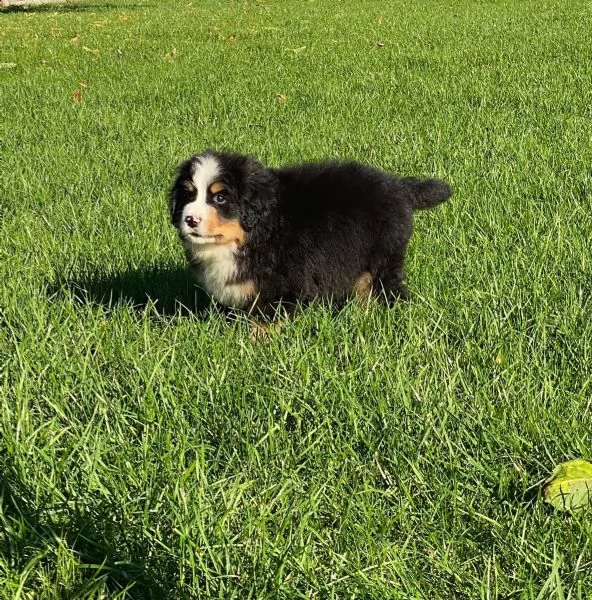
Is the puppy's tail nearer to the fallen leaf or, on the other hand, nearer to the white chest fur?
the white chest fur

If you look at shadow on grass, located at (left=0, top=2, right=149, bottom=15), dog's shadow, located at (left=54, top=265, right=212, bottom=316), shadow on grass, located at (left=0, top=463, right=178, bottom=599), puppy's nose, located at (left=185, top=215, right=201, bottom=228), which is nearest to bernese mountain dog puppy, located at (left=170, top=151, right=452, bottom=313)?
puppy's nose, located at (left=185, top=215, right=201, bottom=228)

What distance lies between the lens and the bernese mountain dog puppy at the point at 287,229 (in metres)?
3.01

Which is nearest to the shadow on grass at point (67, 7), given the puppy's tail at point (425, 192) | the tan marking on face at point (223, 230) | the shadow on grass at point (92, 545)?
the puppy's tail at point (425, 192)

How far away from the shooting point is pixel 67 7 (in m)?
21.4

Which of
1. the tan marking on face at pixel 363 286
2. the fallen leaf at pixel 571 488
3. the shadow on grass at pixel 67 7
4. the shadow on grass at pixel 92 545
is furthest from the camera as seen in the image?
the shadow on grass at pixel 67 7

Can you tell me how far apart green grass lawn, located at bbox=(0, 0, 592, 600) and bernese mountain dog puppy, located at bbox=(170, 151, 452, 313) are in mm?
178

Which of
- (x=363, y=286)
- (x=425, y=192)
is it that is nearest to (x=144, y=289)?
(x=363, y=286)

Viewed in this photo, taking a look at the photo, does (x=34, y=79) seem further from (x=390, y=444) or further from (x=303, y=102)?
(x=390, y=444)

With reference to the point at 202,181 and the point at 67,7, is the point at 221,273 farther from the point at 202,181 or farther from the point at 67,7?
the point at 67,7

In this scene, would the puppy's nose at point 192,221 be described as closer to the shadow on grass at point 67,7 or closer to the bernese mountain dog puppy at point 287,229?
the bernese mountain dog puppy at point 287,229

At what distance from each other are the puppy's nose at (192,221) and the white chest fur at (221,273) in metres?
0.19

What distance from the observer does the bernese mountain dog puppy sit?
3.01m

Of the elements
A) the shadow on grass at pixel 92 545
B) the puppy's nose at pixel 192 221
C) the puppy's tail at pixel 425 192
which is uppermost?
the puppy's nose at pixel 192 221

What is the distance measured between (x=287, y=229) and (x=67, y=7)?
2105 cm
